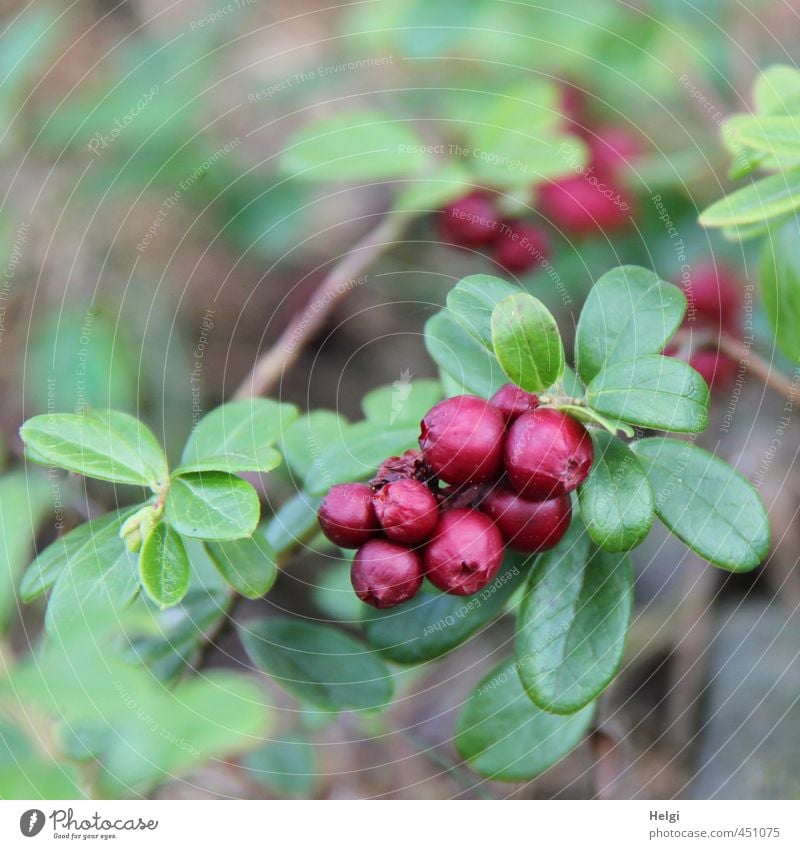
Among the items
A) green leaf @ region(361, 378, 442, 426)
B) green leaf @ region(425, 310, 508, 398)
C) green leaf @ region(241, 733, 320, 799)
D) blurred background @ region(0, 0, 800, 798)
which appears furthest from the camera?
blurred background @ region(0, 0, 800, 798)

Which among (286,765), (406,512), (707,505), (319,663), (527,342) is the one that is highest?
(527,342)

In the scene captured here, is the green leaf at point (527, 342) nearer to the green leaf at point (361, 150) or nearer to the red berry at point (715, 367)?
the red berry at point (715, 367)

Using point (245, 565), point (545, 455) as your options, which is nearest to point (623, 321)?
point (545, 455)

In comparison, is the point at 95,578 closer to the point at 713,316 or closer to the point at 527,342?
the point at 527,342

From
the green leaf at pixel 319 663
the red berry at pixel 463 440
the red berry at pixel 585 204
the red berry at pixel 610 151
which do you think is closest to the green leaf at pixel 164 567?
the red berry at pixel 463 440

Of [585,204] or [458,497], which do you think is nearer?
[458,497]

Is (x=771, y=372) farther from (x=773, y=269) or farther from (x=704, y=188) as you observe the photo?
(x=704, y=188)


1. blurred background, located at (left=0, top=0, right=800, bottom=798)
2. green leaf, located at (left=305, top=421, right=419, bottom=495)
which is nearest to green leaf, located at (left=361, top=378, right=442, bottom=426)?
green leaf, located at (left=305, top=421, right=419, bottom=495)

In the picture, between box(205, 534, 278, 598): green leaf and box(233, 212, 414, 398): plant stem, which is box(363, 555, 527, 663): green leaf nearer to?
box(205, 534, 278, 598): green leaf
